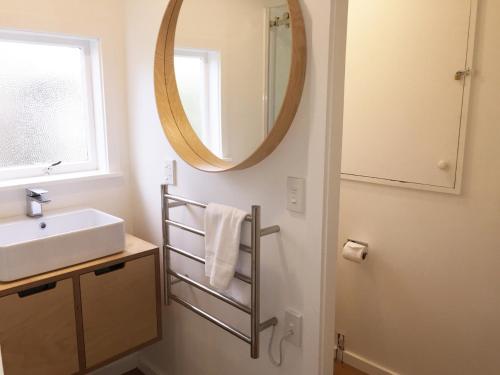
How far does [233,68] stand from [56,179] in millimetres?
1008

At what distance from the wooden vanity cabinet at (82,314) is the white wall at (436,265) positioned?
111 centimetres

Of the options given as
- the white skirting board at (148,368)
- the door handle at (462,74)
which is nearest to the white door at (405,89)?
the door handle at (462,74)

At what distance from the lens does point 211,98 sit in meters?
1.67

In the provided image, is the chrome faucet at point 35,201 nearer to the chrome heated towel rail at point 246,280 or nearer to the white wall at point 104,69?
the white wall at point 104,69

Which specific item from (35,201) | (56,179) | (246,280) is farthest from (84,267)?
(246,280)

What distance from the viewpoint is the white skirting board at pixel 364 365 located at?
2.29m

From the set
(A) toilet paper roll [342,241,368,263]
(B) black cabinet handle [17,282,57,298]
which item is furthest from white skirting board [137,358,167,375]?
(A) toilet paper roll [342,241,368,263]

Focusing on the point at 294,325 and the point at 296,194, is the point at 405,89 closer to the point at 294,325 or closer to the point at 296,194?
the point at 296,194

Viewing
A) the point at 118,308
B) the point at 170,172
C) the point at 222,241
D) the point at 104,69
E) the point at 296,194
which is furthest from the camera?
the point at 104,69

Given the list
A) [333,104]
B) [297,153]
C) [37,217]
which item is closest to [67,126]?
[37,217]

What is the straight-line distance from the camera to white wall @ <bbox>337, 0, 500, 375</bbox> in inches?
70.2

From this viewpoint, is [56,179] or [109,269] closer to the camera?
[109,269]

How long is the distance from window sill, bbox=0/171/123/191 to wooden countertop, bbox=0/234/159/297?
34 cm

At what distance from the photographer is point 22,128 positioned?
194 centimetres
